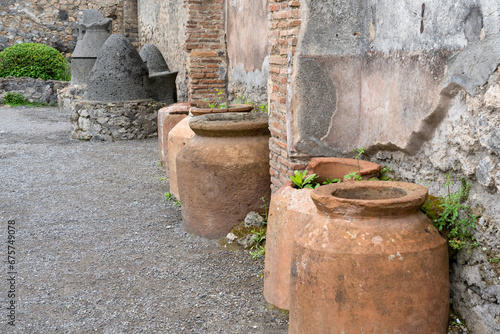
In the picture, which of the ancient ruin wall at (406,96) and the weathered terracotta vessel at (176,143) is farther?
the weathered terracotta vessel at (176,143)

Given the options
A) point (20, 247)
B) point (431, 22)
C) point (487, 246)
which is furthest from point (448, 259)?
point (20, 247)

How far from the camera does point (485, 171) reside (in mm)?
2490

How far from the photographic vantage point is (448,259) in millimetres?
2525

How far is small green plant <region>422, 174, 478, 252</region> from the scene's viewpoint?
259 centimetres

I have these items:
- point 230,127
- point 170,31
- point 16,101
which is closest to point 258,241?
point 230,127

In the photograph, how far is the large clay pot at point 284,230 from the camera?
9.81 ft

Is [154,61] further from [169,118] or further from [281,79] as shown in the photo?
[281,79]

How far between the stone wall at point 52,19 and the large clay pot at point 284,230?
1322cm

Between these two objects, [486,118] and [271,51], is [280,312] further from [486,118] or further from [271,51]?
[271,51]

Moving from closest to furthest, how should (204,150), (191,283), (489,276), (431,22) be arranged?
(489,276)
(431,22)
(191,283)
(204,150)

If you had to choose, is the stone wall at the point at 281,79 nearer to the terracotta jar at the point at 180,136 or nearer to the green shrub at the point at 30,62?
the terracotta jar at the point at 180,136

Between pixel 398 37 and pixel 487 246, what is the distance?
138cm

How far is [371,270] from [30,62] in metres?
13.6

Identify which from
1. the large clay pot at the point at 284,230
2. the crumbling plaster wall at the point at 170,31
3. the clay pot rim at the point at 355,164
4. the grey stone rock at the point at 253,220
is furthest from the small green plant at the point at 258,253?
the crumbling plaster wall at the point at 170,31
